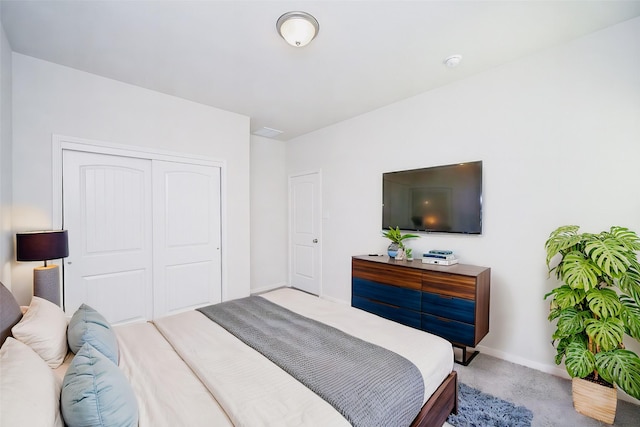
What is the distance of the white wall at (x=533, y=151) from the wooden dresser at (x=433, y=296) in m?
0.28

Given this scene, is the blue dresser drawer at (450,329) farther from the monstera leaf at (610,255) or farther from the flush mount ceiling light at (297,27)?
the flush mount ceiling light at (297,27)

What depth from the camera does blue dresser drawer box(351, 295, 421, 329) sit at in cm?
261

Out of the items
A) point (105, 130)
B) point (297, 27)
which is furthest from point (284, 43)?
point (105, 130)

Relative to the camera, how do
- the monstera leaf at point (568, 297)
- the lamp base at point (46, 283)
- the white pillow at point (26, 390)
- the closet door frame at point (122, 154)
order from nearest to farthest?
1. the white pillow at point (26, 390)
2. the monstera leaf at point (568, 297)
3. the lamp base at point (46, 283)
4. the closet door frame at point (122, 154)

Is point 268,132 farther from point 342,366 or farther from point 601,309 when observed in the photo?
point 601,309

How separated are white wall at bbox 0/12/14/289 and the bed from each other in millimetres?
949

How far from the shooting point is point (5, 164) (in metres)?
2.10

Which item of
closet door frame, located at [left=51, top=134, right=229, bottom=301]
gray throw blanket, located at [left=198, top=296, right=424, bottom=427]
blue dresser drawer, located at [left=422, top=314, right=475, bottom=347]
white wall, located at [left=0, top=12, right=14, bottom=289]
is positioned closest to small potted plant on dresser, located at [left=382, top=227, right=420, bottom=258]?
blue dresser drawer, located at [left=422, top=314, right=475, bottom=347]

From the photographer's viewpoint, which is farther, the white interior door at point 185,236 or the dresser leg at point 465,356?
the white interior door at point 185,236

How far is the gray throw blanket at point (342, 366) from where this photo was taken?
3.72 ft

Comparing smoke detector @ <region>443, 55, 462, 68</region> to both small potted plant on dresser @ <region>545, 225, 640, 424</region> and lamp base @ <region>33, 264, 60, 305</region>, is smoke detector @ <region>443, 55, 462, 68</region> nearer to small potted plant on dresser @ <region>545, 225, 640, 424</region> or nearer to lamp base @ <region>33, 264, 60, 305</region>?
small potted plant on dresser @ <region>545, 225, 640, 424</region>

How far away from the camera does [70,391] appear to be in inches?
34.7

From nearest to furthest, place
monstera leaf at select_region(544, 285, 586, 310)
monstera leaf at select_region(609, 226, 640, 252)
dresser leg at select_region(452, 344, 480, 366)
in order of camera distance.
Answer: monstera leaf at select_region(609, 226, 640, 252) → monstera leaf at select_region(544, 285, 586, 310) → dresser leg at select_region(452, 344, 480, 366)

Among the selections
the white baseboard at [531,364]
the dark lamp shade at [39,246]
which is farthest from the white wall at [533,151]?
the dark lamp shade at [39,246]
